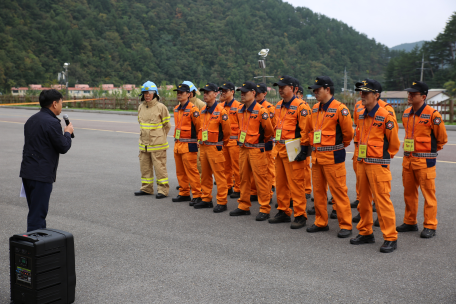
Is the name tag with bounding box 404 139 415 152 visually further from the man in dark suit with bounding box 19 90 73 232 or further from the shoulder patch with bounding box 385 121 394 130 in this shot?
the man in dark suit with bounding box 19 90 73 232

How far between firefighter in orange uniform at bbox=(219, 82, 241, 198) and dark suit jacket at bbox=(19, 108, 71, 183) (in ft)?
11.3

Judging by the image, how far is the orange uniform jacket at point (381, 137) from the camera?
542 centimetres

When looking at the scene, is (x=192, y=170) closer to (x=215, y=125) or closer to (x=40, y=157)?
(x=215, y=125)

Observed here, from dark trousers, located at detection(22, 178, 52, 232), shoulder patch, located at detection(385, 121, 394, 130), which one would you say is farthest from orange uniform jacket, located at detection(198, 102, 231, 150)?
dark trousers, located at detection(22, 178, 52, 232)

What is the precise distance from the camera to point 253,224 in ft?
21.7

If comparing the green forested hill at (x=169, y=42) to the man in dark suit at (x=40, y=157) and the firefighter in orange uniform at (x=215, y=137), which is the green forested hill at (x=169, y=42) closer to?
the firefighter in orange uniform at (x=215, y=137)

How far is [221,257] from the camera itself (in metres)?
5.16

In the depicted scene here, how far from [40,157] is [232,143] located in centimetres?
413

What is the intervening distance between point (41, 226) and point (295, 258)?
2913mm

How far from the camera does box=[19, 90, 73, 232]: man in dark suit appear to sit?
4.73 m

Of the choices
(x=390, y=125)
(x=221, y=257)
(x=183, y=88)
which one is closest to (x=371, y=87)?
(x=390, y=125)

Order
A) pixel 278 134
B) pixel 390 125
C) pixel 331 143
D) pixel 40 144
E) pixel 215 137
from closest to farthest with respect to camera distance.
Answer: pixel 40 144
pixel 390 125
pixel 331 143
pixel 278 134
pixel 215 137

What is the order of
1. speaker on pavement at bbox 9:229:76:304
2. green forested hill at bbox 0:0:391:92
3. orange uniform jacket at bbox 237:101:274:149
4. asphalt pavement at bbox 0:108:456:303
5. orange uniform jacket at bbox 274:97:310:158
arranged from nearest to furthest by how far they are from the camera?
speaker on pavement at bbox 9:229:76:304, asphalt pavement at bbox 0:108:456:303, orange uniform jacket at bbox 274:97:310:158, orange uniform jacket at bbox 237:101:274:149, green forested hill at bbox 0:0:391:92

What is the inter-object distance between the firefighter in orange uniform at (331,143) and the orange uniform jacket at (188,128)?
2459mm
